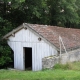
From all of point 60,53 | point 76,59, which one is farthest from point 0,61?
point 76,59

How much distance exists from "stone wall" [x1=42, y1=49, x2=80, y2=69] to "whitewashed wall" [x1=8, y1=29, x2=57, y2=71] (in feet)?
2.67

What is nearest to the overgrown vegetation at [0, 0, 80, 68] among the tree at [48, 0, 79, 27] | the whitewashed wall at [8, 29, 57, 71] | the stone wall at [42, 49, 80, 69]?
the tree at [48, 0, 79, 27]

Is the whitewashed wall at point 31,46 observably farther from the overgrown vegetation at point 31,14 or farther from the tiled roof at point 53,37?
the overgrown vegetation at point 31,14

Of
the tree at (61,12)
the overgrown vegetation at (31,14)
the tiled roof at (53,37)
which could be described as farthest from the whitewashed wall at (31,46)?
the tree at (61,12)

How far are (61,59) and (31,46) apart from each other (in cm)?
317

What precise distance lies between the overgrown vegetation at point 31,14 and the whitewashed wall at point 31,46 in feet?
2.56

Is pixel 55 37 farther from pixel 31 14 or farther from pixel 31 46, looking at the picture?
pixel 31 14

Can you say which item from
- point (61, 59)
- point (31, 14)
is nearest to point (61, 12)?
point (31, 14)

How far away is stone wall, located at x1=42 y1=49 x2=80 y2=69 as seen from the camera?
1628 cm

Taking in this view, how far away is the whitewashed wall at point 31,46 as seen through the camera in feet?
59.2

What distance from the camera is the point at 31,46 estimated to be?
18.9 meters

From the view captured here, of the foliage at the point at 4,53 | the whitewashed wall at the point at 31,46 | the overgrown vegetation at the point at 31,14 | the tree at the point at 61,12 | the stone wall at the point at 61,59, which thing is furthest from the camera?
the tree at the point at 61,12

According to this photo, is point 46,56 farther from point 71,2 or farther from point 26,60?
point 71,2

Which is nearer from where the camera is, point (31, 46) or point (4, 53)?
point (31, 46)
